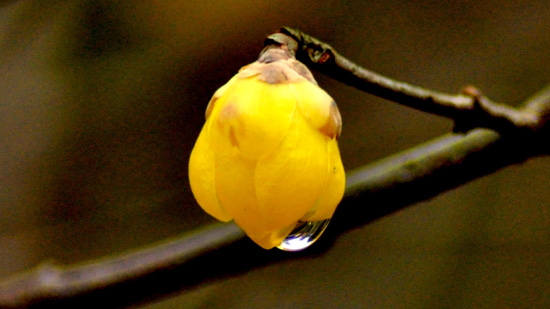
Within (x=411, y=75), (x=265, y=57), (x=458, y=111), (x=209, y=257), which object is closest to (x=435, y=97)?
(x=458, y=111)

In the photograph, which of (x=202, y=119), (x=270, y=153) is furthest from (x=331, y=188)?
(x=202, y=119)

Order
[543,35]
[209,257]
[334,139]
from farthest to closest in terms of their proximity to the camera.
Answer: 1. [543,35]
2. [209,257]
3. [334,139]

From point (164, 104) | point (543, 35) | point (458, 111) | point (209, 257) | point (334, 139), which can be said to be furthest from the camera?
point (164, 104)

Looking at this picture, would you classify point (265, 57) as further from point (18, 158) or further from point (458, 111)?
point (18, 158)

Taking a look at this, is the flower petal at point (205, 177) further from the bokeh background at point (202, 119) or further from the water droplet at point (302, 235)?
the bokeh background at point (202, 119)

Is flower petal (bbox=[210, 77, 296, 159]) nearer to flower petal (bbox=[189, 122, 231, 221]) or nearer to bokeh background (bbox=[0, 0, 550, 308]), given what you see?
flower petal (bbox=[189, 122, 231, 221])

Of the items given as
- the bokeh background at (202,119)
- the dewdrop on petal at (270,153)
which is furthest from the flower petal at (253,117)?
the bokeh background at (202,119)

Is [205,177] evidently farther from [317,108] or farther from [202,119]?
[202,119]
